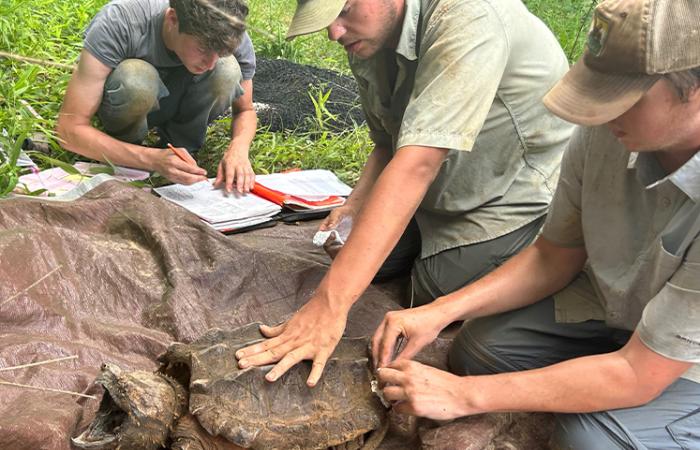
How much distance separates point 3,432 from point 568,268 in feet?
5.33

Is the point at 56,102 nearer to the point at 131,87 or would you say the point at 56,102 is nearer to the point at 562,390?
the point at 131,87

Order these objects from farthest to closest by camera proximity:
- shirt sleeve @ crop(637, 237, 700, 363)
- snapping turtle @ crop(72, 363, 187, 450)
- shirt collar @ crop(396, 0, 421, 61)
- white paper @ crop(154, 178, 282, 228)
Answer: white paper @ crop(154, 178, 282, 228) < shirt collar @ crop(396, 0, 421, 61) < snapping turtle @ crop(72, 363, 187, 450) < shirt sleeve @ crop(637, 237, 700, 363)

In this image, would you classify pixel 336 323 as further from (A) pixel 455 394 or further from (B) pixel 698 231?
(B) pixel 698 231

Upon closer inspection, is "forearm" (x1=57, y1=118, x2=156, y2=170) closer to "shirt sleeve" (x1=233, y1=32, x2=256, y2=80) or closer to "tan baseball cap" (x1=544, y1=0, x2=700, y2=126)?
"shirt sleeve" (x1=233, y1=32, x2=256, y2=80)

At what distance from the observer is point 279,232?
321cm

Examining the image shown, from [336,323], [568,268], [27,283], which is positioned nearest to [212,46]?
[27,283]

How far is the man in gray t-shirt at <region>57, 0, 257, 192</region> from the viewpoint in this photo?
Result: 3.05 m

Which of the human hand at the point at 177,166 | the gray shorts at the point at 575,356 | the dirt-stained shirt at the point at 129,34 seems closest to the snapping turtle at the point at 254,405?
the gray shorts at the point at 575,356

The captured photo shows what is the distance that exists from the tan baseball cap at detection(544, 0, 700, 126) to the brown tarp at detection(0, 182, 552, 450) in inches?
38.0

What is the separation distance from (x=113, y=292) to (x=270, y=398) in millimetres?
786

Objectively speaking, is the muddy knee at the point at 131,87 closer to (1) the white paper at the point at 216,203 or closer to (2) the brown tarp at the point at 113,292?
(1) the white paper at the point at 216,203

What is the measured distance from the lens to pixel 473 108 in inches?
82.4

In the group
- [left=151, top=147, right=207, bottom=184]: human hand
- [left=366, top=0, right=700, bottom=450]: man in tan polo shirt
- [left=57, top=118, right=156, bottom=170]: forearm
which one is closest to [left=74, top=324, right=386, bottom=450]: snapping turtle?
[left=366, top=0, right=700, bottom=450]: man in tan polo shirt

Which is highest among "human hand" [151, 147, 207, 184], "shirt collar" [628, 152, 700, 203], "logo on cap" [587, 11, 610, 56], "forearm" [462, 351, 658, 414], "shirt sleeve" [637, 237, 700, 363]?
"logo on cap" [587, 11, 610, 56]
